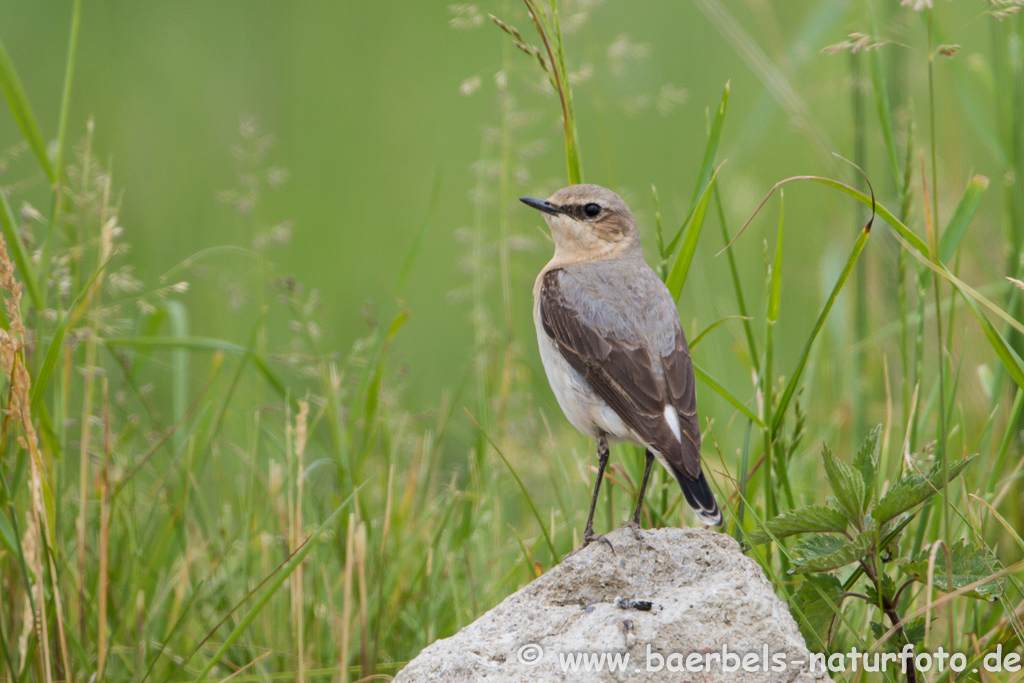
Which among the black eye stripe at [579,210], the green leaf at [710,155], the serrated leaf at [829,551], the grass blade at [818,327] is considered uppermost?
the green leaf at [710,155]

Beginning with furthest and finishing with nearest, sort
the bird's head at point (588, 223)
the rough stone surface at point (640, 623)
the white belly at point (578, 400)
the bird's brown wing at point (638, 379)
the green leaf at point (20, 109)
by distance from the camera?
the bird's head at point (588, 223)
the white belly at point (578, 400)
the bird's brown wing at point (638, 379)
the green leaf at point (20, 109)
the rough stone surface at point (640, 623)

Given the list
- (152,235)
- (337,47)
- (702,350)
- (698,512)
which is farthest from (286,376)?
(698,512)

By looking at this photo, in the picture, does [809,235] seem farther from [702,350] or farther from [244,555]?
[244,555]

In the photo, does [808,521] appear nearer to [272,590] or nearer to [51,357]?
[272,590]

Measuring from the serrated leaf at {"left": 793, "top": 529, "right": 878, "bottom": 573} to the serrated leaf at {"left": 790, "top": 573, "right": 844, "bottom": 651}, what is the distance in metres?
0.14

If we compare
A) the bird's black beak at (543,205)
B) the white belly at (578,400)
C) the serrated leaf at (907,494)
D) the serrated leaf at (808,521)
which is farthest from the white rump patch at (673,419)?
the bird's black beak at (543,205)

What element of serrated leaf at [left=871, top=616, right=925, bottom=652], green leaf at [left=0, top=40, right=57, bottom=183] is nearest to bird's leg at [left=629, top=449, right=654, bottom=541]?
serrated leaf at [left=871, top=616, right=925, bottom=652]

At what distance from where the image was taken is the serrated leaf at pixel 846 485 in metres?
2.72

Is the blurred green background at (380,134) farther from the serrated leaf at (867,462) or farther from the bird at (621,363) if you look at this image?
the serrated leaf at (867,462)

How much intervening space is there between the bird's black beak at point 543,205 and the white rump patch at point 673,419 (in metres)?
1.21

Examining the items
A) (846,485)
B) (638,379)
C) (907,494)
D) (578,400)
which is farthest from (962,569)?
(578,400)

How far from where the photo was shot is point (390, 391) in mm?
4613

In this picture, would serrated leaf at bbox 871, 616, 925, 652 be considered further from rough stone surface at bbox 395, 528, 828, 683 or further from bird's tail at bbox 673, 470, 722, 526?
bird's tail at bbox 673, 470, 722, 526

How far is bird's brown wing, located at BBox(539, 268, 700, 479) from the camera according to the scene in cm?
320
